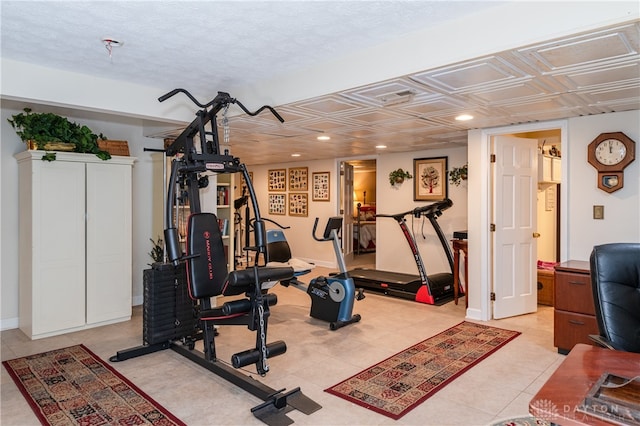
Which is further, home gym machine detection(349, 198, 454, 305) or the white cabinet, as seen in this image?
home gym machine detection(349, 198, 454, 305)

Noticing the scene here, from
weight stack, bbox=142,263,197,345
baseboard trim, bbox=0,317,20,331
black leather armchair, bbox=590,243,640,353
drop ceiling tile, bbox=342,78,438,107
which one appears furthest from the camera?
baseboard trim, bbox=0,317,20,331

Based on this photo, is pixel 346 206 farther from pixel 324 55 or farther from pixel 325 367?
pixel 324 55

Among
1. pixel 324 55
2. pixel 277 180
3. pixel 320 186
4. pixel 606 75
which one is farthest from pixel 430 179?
pixel 324 55

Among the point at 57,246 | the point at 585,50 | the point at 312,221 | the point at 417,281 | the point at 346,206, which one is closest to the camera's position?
the point at 585,50

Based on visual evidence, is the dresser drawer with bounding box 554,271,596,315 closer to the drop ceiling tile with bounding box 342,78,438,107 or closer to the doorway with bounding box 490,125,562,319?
the doorway with bounding box 490,125,562,319

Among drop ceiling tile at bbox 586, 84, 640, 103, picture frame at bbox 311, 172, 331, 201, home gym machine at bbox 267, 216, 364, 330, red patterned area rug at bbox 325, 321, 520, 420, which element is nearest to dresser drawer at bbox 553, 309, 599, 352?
red patterned area rug at bbox 325, 321, 520, 420

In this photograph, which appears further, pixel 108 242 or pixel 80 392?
pixel 108 242

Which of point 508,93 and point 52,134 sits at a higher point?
point 508,93

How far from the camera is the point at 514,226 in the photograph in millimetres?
4832

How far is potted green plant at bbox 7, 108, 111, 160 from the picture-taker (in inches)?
159

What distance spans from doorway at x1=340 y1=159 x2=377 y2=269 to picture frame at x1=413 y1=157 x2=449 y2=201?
89cm

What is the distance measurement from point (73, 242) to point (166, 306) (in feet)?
4.50

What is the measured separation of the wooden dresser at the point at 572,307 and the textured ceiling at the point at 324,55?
1.46m

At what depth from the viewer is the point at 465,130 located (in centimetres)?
487
